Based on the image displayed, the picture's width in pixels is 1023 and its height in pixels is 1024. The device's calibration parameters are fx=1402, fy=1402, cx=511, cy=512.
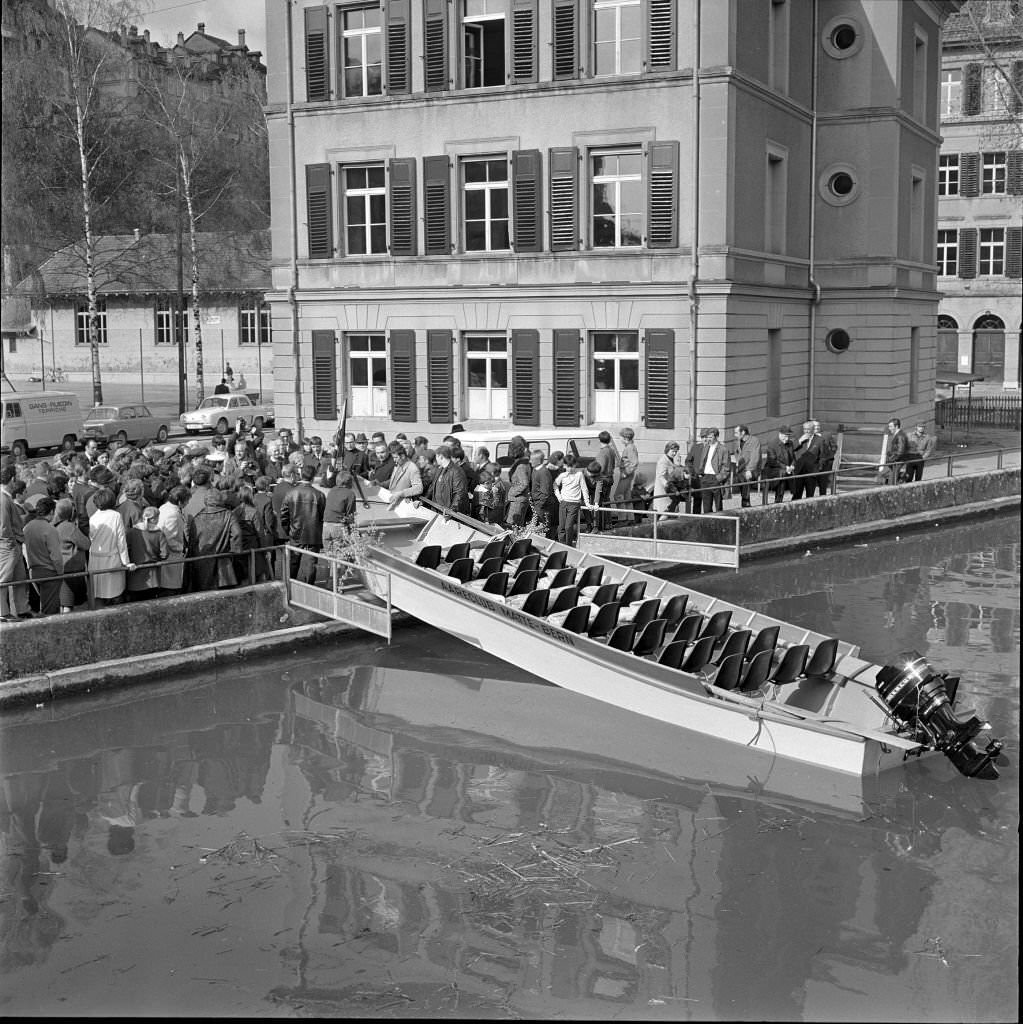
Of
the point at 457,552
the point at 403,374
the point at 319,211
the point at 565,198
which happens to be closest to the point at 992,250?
the point at 565,198

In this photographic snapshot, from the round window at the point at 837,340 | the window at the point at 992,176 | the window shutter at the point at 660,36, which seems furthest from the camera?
the window at the point at 992,176

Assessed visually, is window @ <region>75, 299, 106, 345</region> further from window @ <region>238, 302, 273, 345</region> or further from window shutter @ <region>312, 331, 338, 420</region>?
window shutter @ <region>312, 331, 338, 420</region>

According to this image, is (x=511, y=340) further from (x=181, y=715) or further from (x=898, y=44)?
(x=181, y=715)

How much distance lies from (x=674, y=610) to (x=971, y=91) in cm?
4431

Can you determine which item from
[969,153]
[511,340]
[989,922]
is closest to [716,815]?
[989,922]

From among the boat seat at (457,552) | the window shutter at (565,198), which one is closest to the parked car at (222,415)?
the window shutter at (565,198)

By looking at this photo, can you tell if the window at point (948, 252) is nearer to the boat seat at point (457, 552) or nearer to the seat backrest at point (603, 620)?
the boat seat at point (457, 552)

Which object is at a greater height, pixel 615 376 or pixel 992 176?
pixel 992 176

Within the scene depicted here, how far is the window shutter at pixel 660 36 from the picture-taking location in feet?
86.7

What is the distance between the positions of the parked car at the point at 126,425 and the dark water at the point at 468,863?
23.0m

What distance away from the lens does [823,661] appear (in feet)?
43.4

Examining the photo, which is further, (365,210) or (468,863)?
(365,210)

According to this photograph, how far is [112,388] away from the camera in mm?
56875

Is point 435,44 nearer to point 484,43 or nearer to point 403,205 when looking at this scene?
point 484,43
